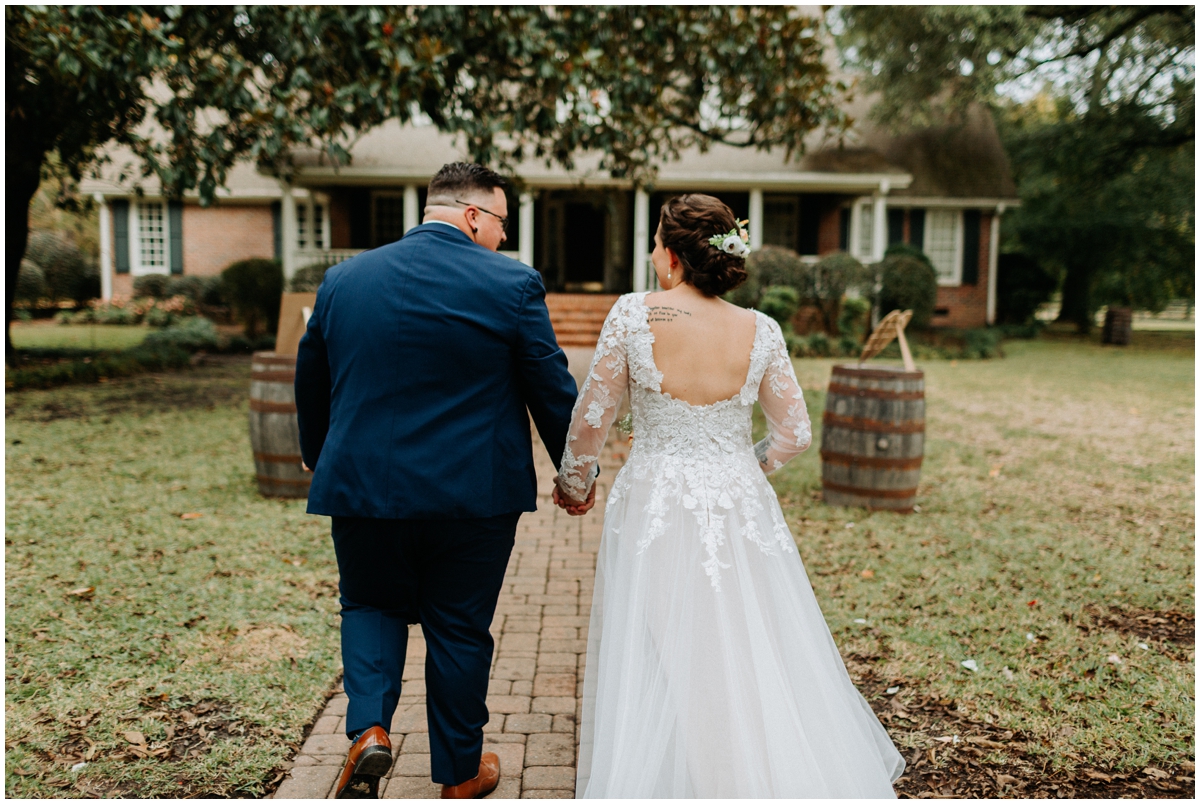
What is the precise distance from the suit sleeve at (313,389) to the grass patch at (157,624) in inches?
44.1

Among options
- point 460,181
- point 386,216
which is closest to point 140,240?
point 386,216

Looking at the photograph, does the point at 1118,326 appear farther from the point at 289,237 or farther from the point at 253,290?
the point at 253,290

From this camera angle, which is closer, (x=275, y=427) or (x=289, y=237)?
(x=275, y=427)

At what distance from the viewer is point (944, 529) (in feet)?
19.1

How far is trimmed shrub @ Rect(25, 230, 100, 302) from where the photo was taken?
22781 mm

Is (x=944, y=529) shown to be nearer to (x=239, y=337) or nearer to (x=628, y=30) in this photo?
(x=628, y=30)

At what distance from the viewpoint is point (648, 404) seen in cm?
265

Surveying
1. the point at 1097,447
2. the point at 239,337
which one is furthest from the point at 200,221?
the point at 1097,447

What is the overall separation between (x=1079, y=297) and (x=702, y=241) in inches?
1013

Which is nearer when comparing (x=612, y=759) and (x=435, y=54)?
(x=612, y=759)

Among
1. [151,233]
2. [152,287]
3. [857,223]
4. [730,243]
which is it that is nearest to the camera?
[730,243]

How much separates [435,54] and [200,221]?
1526 centimetres

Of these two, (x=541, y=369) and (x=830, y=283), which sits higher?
(x=830, y=283)

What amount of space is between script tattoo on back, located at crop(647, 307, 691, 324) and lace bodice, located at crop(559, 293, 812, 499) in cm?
2
